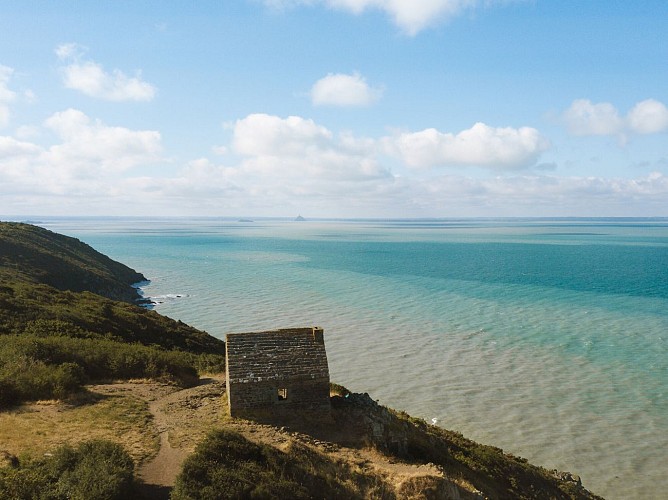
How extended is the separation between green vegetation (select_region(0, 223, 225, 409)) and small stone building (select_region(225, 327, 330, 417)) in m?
8.52

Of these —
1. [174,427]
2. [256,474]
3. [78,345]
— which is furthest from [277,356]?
[78,345]

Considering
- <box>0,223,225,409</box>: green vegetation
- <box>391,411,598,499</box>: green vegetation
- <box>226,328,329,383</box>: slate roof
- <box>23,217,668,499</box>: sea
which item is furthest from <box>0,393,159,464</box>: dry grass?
<box>23,217,668,499</box>: sea

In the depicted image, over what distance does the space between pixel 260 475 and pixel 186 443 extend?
177 inches

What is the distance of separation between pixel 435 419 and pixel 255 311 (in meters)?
36.6

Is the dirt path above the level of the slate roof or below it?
below

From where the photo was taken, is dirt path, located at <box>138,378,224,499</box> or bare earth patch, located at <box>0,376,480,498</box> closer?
dirt path, located at <box>138,378,224,499</box>

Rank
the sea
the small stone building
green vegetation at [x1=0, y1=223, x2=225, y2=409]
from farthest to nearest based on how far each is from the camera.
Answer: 1. the sea
2. green vegetation at [x1=0, y1=223, x2=225, y2=409]
3. the small stone building

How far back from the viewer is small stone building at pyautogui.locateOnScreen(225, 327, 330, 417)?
1955cm

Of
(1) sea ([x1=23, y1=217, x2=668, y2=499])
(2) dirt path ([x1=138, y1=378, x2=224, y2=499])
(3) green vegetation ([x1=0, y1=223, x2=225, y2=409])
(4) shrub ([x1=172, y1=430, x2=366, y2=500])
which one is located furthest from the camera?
(1) sea ([x1=23, y1=217, x2=668, y2=499])

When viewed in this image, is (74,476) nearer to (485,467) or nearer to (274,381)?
(274,381)

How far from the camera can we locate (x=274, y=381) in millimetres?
19562

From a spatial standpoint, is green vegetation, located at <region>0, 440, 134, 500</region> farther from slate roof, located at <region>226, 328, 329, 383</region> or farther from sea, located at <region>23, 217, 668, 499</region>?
sea, located at <region>23, 217, 668, 499</region>

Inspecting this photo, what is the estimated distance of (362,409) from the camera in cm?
2058

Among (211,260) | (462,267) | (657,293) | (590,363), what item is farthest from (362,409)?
(211,260)
